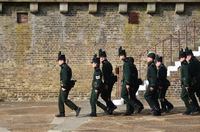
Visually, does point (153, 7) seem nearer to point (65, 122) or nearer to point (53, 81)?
point (53, 81)

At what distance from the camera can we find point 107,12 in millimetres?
15031

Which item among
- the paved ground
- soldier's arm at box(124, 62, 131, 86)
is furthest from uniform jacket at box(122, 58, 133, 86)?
the paved ground

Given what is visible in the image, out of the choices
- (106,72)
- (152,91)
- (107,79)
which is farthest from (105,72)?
(152,91)

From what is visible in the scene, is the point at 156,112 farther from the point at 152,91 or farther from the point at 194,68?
the point at 194,68

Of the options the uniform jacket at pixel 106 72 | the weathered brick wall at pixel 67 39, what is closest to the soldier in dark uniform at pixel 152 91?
the uniform jacket at pixel 106 72

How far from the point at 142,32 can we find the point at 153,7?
1319 mm

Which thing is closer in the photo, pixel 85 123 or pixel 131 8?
pixel 85 123

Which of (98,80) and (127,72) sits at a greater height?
(127,72)

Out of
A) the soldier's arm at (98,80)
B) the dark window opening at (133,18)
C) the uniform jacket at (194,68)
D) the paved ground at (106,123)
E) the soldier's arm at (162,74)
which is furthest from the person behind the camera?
the dark window opening at (133,18)

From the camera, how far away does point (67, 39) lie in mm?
14906

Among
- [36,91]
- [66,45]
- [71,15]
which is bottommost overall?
[36,91]

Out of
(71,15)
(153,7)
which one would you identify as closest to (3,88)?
(71,15)

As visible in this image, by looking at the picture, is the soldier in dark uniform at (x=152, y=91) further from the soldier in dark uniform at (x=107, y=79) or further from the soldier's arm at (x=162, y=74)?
the soldier in dark uniform at (x=107, y=79)

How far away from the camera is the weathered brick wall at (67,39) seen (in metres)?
14.7
